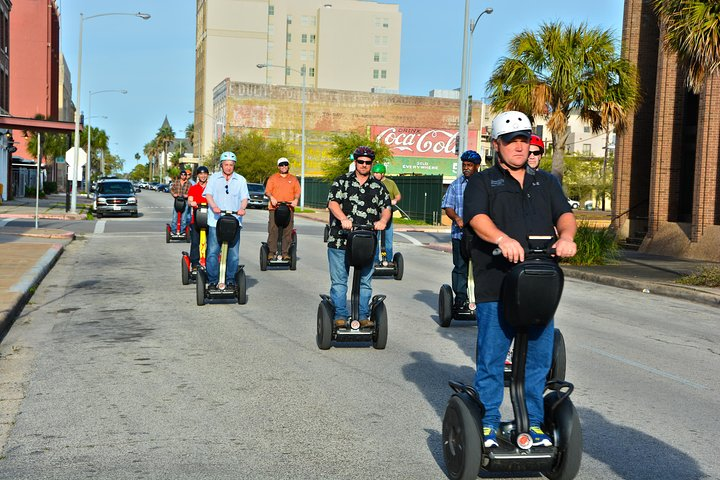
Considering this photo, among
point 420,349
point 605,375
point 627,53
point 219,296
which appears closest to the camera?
point 605,375

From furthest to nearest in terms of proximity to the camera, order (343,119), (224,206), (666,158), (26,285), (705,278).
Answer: (343,119) → (666,158) → (705,278) → (26,285) → (224,206)

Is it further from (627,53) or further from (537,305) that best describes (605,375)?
(627,53)

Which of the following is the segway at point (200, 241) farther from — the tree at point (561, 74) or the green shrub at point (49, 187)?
the green shrub at point (49, 187)

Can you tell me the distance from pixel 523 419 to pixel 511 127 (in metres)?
1.56

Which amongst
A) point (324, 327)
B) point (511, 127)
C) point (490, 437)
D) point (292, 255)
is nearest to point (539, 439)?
point (490, 437)

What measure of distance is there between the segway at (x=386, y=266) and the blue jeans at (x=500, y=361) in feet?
36.3

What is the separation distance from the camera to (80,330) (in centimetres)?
1030

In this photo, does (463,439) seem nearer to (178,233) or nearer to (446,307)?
(446,307)

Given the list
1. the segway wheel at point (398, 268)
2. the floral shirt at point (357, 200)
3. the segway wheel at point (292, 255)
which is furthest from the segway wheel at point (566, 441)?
the segway wheel at point (292, 255)

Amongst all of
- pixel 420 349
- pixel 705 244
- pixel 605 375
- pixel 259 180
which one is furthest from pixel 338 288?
pixel 259 180

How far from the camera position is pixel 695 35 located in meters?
16.2

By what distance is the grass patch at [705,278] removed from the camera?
643 inches

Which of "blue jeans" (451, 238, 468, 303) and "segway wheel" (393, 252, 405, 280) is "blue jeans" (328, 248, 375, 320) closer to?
"blue jeans" (451, 238, 468, 303)

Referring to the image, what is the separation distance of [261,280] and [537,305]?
11.4m
